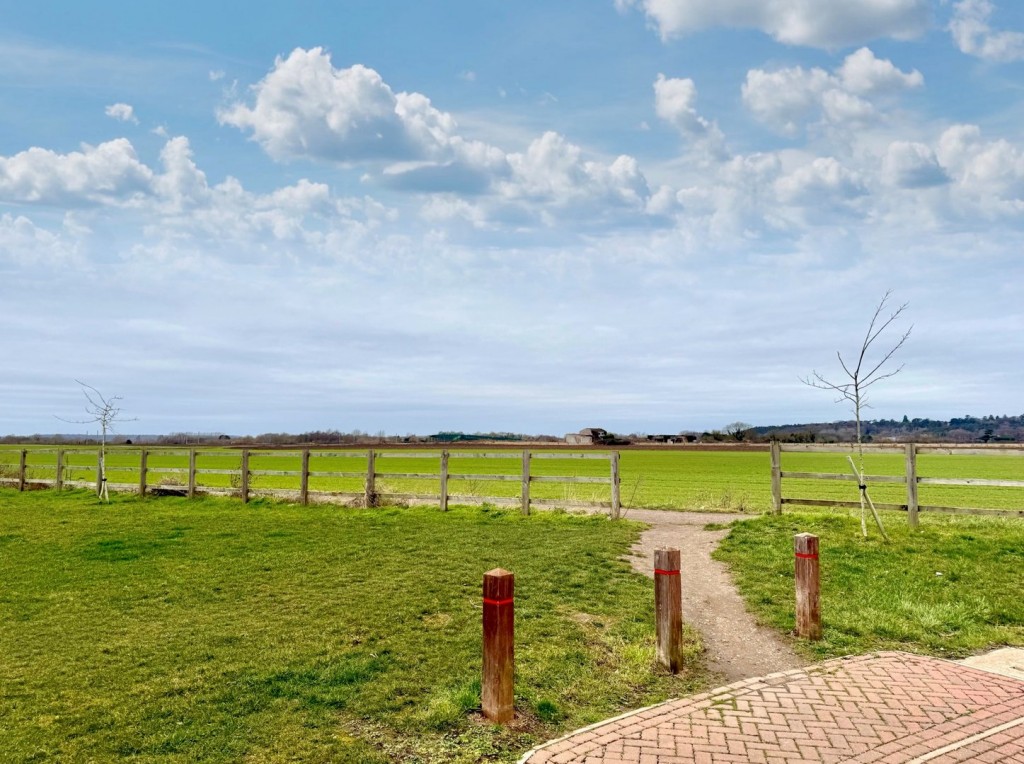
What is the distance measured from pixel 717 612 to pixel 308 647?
4.41 metres

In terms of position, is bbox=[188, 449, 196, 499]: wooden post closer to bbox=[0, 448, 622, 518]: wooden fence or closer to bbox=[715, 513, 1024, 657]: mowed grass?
bbox=[0, 448, 622, 518]: wooden fence

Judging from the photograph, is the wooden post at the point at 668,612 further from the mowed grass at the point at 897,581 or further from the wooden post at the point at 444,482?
the wooden post at the point at 444,482

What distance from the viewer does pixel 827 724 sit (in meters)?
5.07

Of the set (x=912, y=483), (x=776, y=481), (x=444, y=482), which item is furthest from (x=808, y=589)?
(x=444, y=482)

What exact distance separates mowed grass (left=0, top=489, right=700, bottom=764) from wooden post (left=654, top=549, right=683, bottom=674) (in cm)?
14

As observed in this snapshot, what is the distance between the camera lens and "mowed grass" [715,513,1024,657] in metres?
7.45

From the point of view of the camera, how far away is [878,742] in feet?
15.7

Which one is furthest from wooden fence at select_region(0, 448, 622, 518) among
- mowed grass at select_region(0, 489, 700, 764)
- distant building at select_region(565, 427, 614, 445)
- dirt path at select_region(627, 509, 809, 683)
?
distant building at select_region(565, 427, 614, 445)

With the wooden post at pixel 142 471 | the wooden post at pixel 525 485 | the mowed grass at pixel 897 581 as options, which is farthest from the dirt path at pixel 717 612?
the wooden post at pixel 142 471

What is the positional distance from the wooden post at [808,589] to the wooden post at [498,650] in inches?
134

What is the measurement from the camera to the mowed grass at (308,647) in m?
4.98

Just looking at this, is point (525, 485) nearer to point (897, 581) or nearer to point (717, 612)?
point (717, 612)

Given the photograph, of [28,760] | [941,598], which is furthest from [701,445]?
[28,760]

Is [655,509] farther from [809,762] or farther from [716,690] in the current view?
[809,762]
